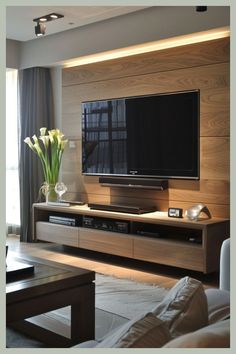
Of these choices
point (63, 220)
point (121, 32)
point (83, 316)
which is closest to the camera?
point (83, 316)

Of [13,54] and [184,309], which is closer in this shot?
[184,309]

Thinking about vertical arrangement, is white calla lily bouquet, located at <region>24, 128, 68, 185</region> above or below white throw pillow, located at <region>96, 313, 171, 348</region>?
above

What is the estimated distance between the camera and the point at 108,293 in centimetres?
375

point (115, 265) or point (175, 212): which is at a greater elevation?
point (175, 212)

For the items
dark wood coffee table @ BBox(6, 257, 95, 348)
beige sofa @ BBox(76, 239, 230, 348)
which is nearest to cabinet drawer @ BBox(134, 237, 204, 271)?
dark wood coffee table @ BBox(6, 257, 95, 348)

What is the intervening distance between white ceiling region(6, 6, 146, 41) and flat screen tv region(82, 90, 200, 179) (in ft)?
2.84

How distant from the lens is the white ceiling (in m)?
4.60

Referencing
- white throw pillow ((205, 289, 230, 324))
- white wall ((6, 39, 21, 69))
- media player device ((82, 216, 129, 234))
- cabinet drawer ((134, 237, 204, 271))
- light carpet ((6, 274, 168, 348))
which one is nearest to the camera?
white throw pillow ((205, 289, 230, 324))

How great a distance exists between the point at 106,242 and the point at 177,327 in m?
3.55

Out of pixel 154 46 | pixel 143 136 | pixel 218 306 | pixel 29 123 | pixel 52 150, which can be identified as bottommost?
pixel 218 306

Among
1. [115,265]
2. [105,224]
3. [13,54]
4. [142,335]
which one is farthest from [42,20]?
[142,335]

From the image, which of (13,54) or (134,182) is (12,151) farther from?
(134,182)

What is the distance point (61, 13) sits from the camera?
15.6 ft

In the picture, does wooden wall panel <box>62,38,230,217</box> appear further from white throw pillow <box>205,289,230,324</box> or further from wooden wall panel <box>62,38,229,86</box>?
white throw pillow <box>205,289,230,324</box>
